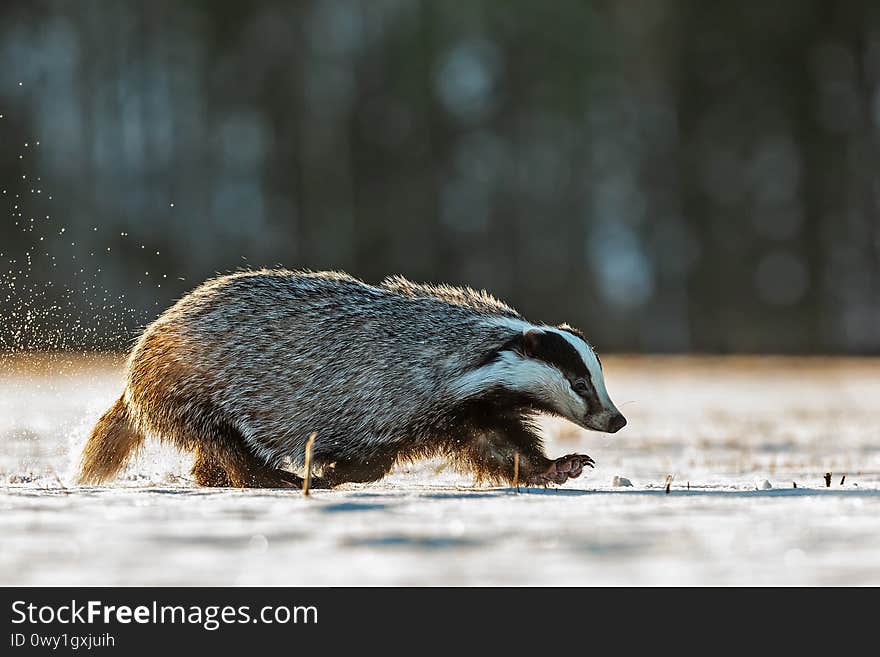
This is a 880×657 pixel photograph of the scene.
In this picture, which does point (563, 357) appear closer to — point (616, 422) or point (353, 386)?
point (616, 422)

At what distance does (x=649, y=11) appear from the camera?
36906 mm

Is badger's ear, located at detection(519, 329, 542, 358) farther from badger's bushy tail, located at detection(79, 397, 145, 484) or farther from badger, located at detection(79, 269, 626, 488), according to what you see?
badger's bushy tail, located at detection(79, 397, 145, 484)

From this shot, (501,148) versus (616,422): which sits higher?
(501,148)

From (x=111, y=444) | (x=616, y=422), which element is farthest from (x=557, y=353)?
(x=111, y=444)

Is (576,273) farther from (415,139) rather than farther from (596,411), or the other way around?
(596,411)

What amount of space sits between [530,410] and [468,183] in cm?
3124

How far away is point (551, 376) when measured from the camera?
6930 mm

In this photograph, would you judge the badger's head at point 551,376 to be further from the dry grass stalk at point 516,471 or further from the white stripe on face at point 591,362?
the dry grass stalk at point 516,471

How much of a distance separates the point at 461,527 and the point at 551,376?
7.99ft

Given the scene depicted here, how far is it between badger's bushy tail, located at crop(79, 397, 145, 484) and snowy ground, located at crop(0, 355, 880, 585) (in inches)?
5.7

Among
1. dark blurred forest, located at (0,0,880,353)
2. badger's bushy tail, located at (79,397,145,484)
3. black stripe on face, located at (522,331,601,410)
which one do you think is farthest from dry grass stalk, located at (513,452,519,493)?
dark blurred forest, located at (0,0,880,353)

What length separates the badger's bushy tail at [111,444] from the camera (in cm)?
764

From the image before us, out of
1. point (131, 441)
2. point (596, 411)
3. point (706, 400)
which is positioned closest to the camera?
point (596, 411)

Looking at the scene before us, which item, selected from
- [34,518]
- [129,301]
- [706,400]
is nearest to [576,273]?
[129,301]
